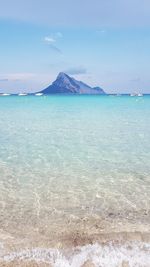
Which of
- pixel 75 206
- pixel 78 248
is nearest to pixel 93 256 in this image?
pixel 78 248

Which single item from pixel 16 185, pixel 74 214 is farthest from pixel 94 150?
pixel 74 214

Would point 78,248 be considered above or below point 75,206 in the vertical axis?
above

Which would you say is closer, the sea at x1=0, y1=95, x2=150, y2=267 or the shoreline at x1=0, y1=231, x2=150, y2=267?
the shoreline at x1=0, y1=231, x2=150, y2=267

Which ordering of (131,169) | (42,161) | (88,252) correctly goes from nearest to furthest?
1. (88,252)
2. (131,169)
3. (42,161)

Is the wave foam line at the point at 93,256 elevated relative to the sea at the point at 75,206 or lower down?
elevated

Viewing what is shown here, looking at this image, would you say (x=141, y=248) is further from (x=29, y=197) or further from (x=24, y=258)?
(x=29, y=197)

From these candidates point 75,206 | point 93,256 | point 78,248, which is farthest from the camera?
point 75,206

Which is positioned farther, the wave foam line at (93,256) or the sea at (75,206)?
the sea at (75,206)

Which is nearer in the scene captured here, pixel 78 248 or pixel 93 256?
pixel 93 256

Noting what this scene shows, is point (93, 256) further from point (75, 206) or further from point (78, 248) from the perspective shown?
point (75, 206)

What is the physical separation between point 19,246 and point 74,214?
2.52 meters

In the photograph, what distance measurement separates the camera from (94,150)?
18.5m

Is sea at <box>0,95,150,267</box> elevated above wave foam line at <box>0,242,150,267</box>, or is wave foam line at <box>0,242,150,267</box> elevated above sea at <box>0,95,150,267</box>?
wave foam line at <box>0,242,150,267</box>

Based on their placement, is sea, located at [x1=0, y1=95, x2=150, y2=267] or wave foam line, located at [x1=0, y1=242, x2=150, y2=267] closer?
wave foam line, located at [x1=0, y1=242, x2=150, y2=267]
